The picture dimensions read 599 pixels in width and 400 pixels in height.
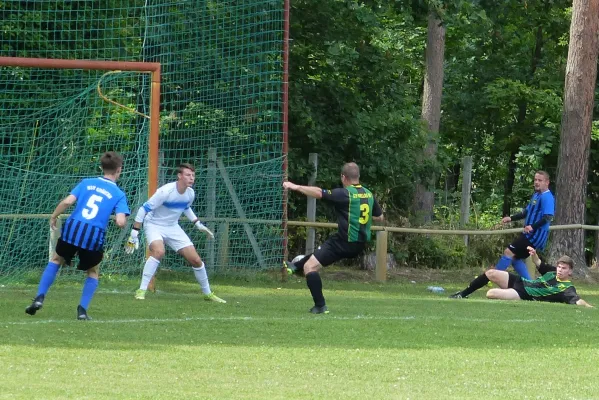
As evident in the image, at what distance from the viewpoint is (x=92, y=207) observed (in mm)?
11914

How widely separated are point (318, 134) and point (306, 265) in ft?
26.3

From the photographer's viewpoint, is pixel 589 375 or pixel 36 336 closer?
pixel 589 375

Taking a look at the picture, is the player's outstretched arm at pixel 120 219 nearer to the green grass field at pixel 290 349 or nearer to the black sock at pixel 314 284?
the green grass field at pixel 290 349

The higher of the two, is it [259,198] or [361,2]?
[361,2]

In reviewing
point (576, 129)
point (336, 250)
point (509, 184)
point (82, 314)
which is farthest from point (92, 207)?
point (509, 184)

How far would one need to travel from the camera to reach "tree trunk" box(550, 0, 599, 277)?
22109 mm

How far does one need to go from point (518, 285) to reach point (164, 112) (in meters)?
6.09

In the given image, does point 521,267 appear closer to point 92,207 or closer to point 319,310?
point 319,310

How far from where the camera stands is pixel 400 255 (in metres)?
22.4

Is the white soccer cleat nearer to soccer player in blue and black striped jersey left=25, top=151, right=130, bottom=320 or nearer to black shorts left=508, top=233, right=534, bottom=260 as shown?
soccer player in blue and black striped jersey left=25, top=151, right=130, bottom=320

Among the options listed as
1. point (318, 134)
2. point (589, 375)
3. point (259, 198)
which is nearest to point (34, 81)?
point (259, 198)

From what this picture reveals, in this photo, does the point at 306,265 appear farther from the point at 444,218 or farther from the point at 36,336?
the point at 444,218

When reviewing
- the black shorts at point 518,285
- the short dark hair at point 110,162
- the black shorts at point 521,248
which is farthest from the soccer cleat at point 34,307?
the black shorts at point 521,248

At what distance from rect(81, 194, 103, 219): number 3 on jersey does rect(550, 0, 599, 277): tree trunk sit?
1247 centimetres
